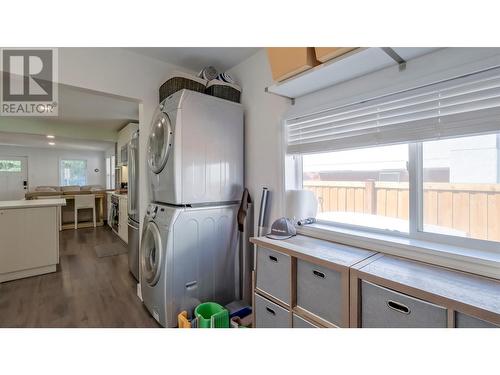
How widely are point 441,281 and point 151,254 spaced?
1.94 m

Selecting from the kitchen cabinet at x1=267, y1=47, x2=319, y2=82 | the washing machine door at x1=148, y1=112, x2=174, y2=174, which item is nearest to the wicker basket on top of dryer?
the washing machine door at x1=148, y1=112, x2=174, y2=174

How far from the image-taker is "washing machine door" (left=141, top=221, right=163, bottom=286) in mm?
1775

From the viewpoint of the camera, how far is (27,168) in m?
7.51

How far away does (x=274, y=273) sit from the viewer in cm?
139

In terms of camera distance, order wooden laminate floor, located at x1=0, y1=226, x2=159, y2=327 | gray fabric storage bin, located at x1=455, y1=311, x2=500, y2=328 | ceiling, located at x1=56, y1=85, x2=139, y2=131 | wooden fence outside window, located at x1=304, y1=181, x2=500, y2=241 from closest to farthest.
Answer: gray fabric storage bin, located at x1=455, y1=311, x2=500, y2=328
wooden fence outside window, located at x1=304, y1=181, x2=500, y2=241
wooden laminate floor, located at x1=0, y1=226, x2=159, y2=327
ceiling, located at x1=56, y1=85, x2=139, y2=131

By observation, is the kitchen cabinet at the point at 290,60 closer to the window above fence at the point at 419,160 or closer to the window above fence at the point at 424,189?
the window above fence at the point at 419,160

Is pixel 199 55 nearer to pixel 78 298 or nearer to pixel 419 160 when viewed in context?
pixel 419 160

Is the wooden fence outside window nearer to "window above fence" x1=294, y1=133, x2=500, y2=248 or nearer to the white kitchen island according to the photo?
"window above fence" x1=294, y1=133, x2=500, y2=248

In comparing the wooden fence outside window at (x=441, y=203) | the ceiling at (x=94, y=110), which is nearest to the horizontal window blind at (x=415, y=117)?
the wooden fence outside window at (x=441, y=203)

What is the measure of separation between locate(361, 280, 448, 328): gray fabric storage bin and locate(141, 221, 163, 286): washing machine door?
143cm

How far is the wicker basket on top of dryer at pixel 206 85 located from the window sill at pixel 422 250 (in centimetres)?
150

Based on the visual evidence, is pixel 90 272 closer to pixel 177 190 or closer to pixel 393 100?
pixel 177 190

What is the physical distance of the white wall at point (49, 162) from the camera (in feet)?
24.5
